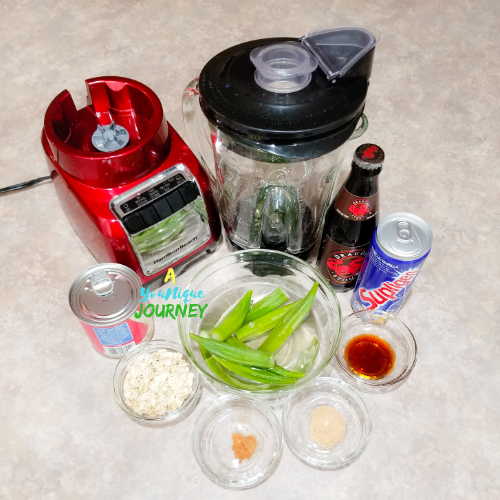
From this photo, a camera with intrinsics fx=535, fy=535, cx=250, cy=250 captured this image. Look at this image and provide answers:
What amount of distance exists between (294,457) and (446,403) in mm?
232

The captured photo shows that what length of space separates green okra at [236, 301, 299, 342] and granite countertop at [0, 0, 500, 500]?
0.10 meters

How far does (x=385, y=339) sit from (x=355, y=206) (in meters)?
0.23

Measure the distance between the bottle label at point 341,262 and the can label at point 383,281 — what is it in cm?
2

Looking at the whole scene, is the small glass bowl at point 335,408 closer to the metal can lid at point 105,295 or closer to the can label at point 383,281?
the can label at point 383,281

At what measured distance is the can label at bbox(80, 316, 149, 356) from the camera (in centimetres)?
73

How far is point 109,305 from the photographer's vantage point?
0.73 meters

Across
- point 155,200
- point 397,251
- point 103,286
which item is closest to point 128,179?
point 155,200

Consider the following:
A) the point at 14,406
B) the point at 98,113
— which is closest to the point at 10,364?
the point at 14,406

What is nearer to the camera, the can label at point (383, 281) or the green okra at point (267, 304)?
the can label at point (383, 281)

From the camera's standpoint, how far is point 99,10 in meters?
1.21

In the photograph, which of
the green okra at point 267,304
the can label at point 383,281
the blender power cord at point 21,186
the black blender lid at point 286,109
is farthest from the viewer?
the blender power cord at point 21,186

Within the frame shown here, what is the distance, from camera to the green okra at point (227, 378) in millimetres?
740

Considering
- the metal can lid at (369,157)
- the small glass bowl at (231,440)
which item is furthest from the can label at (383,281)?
the small glass bowl at (231,440)

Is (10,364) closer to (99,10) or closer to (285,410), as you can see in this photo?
(285,410)
